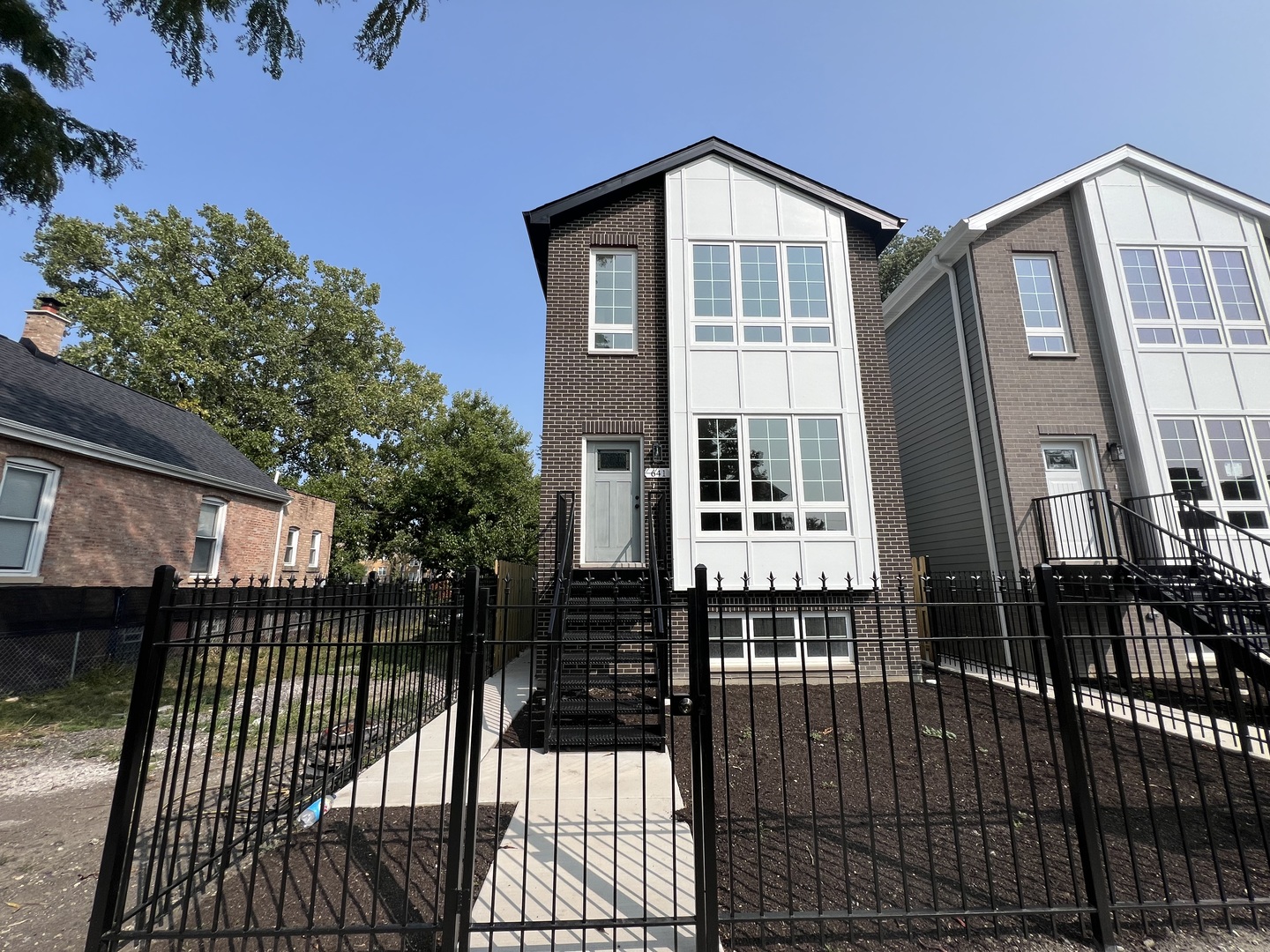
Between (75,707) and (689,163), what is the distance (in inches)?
552

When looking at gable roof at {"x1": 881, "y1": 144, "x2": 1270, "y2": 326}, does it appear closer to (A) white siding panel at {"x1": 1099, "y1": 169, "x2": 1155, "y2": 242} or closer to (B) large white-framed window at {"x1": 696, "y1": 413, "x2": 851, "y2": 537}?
(A) white siding panel at {"x1": 1099, "y1": 169, "x2": 1155, "y2": 242}

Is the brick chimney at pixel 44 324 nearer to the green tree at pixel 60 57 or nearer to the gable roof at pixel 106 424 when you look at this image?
the gable roof at pixel 106 424

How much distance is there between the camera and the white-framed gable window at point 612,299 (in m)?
10.6

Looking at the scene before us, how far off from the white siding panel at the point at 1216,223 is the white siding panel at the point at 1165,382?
9.96ft

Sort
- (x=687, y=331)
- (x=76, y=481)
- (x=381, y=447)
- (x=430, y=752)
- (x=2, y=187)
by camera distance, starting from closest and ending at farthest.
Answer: (x=430, y=752) < (x=2, y=187) < (x=687, y=331) < (x=76, y=481) < (x=381, y=447)

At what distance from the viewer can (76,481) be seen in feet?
36.8

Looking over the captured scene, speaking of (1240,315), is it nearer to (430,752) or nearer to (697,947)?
(697,947)

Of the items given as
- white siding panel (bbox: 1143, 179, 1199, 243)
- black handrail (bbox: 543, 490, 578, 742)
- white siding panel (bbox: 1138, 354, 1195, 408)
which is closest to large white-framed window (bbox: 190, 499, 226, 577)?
black handrail (bbox: 543, 490, 578, 742)

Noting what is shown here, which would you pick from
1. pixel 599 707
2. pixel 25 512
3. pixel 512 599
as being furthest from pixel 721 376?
pixel 25 512

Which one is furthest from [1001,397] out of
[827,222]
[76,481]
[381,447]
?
[381,447]

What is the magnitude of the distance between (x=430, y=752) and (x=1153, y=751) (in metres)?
8.01

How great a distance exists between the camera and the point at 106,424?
42.1ft

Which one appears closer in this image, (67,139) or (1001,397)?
(67,139)

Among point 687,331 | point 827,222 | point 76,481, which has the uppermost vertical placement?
point 827,222
